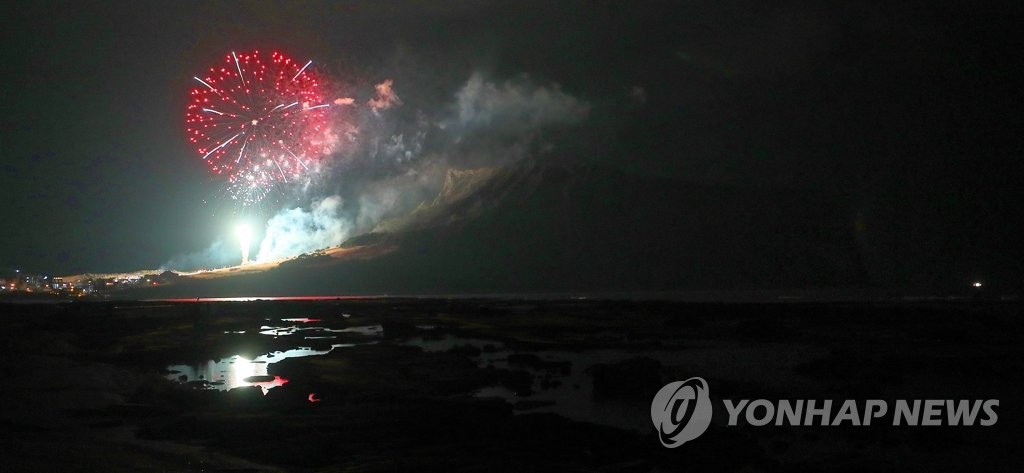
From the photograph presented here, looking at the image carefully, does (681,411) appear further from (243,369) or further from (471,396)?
(243,369)

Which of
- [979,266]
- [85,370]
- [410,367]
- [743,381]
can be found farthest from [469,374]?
[979,266]

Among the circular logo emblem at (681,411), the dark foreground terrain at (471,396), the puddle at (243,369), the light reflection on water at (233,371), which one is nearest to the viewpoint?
the dark foreground terrain at (471,396)

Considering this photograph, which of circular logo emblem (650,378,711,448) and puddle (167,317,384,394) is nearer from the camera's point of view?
circular logo emblem (650,378,711,448)

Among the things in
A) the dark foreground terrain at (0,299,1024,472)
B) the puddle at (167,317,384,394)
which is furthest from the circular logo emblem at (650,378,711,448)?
the puddle at (167,317,384,394)

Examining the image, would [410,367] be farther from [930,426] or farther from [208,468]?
[930,426]

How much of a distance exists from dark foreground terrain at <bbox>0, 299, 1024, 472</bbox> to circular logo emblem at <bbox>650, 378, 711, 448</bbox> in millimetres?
569

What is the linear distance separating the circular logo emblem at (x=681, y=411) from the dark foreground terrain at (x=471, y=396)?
569 millimetres

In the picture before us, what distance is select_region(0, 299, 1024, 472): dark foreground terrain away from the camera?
22531 millimetres

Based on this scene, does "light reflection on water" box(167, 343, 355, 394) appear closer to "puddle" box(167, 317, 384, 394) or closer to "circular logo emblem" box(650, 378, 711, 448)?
"puddle" box(167, 317, 384, 394)

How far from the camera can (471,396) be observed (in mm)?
33281

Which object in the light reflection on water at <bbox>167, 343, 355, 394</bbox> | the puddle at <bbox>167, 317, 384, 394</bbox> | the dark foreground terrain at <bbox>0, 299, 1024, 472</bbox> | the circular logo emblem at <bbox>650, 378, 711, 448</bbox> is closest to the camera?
the dark foreground terrain at <bbox>0, 299, 1024, 472</bbox>

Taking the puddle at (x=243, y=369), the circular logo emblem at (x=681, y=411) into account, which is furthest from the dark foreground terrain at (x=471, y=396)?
the circular logo emblem at (x=681, y=411)

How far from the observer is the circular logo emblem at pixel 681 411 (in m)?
25.8

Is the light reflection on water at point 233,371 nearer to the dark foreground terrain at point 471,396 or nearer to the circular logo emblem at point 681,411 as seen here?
the dark foreground terrain at point 471,396
